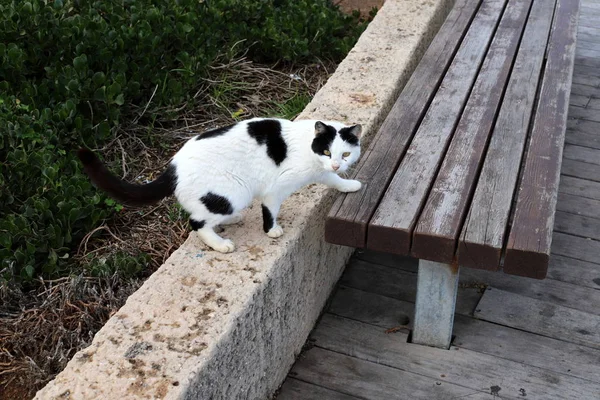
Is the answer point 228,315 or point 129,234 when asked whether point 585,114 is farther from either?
point 228,315

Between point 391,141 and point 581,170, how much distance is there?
148 cm

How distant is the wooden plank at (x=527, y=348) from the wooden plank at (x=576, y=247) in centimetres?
57

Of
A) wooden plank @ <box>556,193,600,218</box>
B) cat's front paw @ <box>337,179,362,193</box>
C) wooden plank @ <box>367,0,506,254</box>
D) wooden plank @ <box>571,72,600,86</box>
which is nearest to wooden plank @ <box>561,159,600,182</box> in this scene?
wooden plank @ <box>556,193,600,218</box>

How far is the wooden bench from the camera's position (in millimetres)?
2258

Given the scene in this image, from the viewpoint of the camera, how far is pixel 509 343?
2734mm

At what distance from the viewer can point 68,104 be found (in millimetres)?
2941

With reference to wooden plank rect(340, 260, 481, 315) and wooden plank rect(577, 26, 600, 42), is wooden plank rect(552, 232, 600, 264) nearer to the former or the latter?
wooden plank rect(340, 260, 481, 315)

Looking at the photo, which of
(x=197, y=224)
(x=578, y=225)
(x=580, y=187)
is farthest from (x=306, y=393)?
(x=580, y=187)

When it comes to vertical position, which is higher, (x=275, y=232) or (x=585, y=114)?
(x=275, y=232)

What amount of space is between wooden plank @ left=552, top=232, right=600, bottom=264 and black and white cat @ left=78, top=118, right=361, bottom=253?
4.00 feet

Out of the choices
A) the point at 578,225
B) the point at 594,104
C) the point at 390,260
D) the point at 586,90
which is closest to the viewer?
the point at 390,260

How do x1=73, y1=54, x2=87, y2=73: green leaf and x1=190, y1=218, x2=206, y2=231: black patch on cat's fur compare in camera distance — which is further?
x1=73, y1=54, x2=87, y2=73: green leaf

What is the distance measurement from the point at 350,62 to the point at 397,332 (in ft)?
4.36

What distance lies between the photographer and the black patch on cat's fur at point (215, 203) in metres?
2.29
